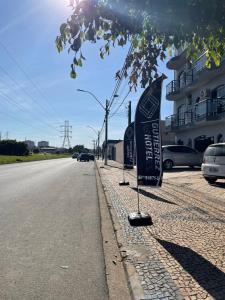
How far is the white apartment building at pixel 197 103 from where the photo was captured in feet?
91.8

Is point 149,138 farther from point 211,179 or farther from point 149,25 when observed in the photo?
point 211,179

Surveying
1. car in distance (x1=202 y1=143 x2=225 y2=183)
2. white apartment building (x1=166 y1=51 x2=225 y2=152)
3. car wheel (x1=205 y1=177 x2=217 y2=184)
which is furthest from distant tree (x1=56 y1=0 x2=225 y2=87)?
white apartment building (x1=166 y1=51 x2=225 y2=152)

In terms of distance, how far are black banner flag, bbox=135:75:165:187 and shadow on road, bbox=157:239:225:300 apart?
2.54 m

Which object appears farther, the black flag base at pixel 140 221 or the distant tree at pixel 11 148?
the distant tree at pixel 11 148

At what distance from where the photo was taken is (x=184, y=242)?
6.59m

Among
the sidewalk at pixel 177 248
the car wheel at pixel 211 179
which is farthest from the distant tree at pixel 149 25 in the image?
the car wheel at pixel 211 179

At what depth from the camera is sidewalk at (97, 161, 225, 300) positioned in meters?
4.54

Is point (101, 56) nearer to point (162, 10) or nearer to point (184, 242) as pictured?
point (162, 10)

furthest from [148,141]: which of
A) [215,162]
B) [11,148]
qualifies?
[11,148]

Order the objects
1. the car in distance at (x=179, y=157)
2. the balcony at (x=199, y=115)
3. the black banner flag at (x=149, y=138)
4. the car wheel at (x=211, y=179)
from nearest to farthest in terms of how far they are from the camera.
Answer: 1. the black banner flag at (x=149, y=138)
2. the car wheel at (x=211, y=179)
3. the balcony at (x=199, y=115)
4. the car in distance at (x=179, y=157)

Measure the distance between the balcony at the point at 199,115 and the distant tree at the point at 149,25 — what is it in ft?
71.8

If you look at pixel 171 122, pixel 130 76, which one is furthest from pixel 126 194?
pixel 171 122

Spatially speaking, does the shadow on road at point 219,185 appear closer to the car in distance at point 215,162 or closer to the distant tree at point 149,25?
the car in distance at point 215,162

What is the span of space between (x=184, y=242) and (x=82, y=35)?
3.67m
